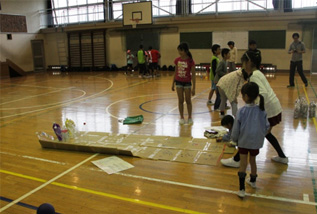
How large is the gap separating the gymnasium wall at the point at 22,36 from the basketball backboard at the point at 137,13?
22.9 feet

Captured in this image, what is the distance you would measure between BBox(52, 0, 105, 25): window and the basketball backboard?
2.25 meters

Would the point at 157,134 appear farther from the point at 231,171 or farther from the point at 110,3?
the point at 110,3

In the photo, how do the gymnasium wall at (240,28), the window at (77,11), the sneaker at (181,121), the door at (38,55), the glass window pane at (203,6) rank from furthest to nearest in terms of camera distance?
the door at (38,55), the window at (77,11), the glass window pane at (203,6), the gymnasium wall at (240,28), the sneaker at (181,121)

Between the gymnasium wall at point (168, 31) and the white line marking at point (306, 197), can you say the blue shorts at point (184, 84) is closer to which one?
the white line marking at point (306, 197)

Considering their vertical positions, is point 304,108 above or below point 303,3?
below

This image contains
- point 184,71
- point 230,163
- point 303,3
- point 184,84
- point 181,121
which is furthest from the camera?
point 303,3

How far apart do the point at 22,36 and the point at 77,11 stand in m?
3.95

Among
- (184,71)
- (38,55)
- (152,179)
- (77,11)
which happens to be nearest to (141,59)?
(77,11)

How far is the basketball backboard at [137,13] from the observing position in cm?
1659

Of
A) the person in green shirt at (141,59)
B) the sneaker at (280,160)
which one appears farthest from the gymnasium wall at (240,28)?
the sneaker at (280,160)

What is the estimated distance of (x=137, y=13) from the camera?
663 inches

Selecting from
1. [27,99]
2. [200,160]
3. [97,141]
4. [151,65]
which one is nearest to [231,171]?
[200,160]

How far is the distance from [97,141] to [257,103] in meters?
2.89

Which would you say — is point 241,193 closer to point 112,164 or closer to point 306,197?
point 306,197
